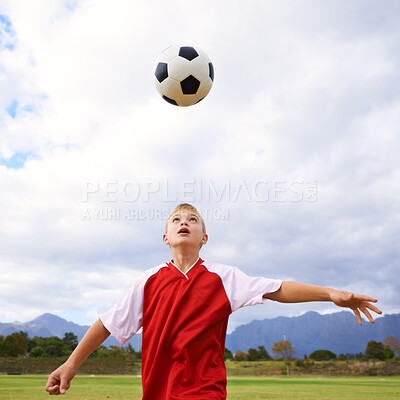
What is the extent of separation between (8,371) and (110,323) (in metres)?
37.6

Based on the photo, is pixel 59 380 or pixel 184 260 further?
pixel 184 260

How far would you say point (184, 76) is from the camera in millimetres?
7316

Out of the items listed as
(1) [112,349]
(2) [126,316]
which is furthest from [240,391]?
(1) [112,349]

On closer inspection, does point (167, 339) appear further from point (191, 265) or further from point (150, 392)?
point (191, 265)

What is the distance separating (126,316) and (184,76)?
4730mm

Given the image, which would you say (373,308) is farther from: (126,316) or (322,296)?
(126,316)

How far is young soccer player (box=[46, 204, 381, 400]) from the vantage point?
10.6ft

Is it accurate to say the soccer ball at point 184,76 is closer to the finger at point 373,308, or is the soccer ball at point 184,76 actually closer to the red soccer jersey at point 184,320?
the red soccer jersey at point 184,320

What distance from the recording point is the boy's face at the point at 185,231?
376cm

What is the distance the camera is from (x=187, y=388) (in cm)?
316

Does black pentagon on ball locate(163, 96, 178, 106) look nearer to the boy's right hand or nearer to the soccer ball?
the soccer ball

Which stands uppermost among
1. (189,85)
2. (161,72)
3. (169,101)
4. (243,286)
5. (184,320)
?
(161,72)

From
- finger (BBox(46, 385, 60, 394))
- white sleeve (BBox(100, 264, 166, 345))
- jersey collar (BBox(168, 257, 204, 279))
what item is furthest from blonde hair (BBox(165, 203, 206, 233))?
finger (BBox(46, 385, 60, 394))

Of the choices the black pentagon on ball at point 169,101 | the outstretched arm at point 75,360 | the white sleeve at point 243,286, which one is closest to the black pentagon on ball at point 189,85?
the black pentagon on ball at point 169,101
